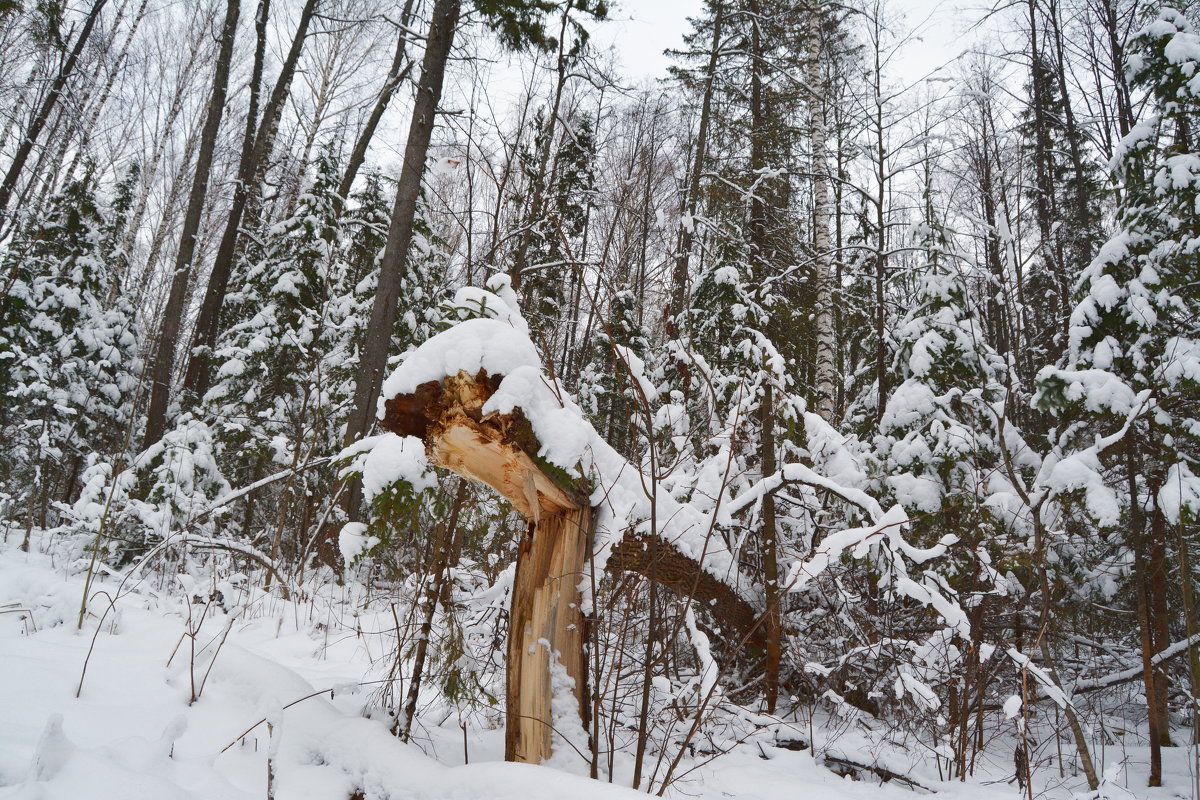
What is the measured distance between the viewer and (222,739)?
215 centimetres

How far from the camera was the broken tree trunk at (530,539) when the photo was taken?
2.17 m

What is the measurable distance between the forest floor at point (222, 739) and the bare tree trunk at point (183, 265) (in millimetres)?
5967

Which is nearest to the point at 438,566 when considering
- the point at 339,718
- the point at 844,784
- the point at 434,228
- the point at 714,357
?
the point at 339,718

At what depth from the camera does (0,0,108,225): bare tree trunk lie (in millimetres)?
8469

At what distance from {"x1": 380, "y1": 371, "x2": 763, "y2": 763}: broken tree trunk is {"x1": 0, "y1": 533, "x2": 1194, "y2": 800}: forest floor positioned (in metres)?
0.27

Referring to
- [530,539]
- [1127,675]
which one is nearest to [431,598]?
[530,539]

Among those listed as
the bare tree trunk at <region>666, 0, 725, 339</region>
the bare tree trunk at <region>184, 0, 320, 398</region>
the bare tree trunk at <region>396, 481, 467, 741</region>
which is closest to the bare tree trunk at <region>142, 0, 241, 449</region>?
the bare tree trunk at <region>184, 0, 320, 398</region>

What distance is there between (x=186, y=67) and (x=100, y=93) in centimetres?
297

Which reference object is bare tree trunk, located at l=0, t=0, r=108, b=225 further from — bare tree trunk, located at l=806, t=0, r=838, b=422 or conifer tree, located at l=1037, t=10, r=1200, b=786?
conifer tree, located at l=1037, t=10, r=1200, b=786

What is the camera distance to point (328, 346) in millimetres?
10461

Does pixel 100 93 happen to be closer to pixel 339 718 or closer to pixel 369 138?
pixel 369 138

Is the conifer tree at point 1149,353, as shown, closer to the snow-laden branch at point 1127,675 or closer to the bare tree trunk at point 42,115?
the snow-laden branch at point 1127,675

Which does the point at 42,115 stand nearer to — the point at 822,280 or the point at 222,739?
the point at 222,739

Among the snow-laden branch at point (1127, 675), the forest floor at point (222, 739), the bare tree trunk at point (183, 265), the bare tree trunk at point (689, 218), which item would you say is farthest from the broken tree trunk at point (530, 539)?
the bare tree trunk at point (183, 265)
